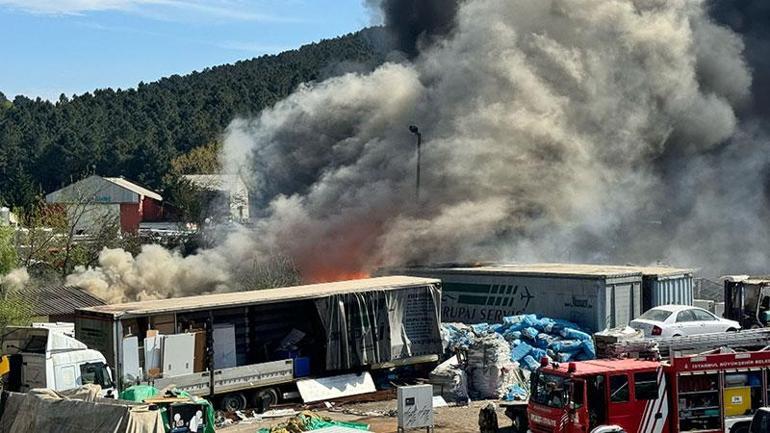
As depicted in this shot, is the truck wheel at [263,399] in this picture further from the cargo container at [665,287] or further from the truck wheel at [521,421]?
the cargo container at [665,287]

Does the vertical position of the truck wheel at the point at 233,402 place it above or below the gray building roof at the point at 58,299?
below

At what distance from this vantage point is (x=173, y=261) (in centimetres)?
3341

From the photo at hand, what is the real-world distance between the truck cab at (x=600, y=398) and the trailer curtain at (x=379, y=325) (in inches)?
324

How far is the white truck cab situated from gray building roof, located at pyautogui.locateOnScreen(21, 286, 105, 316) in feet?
23.8

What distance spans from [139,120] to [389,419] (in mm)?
109652

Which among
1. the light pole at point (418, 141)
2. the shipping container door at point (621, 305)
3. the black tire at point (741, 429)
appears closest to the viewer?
the black tire at point (741, 429)

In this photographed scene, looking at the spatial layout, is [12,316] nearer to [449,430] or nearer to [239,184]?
[449,430]

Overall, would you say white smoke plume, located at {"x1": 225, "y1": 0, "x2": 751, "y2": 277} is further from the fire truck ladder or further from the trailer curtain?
the fire truck ladder

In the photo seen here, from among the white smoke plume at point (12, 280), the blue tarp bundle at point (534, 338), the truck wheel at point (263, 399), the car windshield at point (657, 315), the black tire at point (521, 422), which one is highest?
the white smoke plume at point (12, 280)

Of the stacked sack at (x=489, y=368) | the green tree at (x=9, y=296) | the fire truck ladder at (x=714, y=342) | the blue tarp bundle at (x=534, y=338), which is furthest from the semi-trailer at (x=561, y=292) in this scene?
the green tree at (x=9, y=296)

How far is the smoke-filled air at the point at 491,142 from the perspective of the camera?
3594 centimetres

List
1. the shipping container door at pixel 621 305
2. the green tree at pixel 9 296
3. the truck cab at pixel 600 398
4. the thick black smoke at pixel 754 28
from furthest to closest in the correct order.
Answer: the thick black smoke at pixel 754 28
the shipping container door at pixel 621 305
the green tree at pixel 9 296
the truck cab at pixel 600 398

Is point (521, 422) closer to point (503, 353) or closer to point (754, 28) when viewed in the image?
point (503, 353)

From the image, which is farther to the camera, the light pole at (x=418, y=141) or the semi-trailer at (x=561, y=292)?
the light pole at (x=418, y=141)
